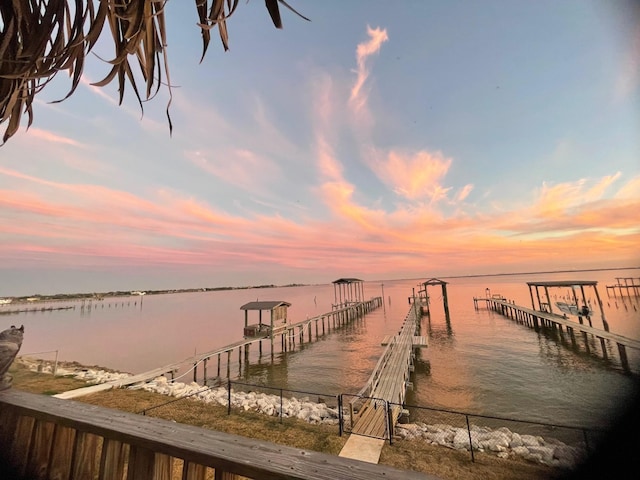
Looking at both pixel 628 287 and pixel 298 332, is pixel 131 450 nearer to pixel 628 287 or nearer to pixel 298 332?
pixel 298 332

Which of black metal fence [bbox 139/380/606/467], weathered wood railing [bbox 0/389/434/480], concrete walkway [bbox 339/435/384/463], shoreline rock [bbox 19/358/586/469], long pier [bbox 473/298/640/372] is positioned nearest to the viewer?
weathered wood railing [bbox 0/389/434/480]

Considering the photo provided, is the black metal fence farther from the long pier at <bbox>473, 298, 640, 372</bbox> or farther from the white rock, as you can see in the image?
the long pier at <bbox>473, 298, 640, 372</bbox>

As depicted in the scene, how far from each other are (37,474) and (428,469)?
7957mm

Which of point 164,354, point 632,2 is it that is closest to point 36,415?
point 632,2

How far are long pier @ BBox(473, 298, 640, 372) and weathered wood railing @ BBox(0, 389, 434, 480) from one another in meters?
26.1

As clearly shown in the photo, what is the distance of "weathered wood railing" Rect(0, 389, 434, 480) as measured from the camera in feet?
3.65

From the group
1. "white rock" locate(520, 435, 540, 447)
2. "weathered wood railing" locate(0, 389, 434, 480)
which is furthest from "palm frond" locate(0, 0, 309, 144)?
"white rock" locate(520, 435, 540, 447)

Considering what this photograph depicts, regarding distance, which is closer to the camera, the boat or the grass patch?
the grass patch

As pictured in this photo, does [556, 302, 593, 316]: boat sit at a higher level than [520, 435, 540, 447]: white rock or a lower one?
higher

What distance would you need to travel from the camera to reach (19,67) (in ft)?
5.67

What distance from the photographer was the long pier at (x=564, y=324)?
1933 cm

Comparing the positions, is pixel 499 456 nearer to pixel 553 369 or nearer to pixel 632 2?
pixel 632 2

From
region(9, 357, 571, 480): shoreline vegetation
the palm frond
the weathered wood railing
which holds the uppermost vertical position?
the palm frond

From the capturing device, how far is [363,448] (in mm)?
7777
